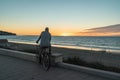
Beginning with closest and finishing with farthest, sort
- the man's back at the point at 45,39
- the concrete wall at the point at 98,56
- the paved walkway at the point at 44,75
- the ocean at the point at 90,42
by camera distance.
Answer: the paved walkway at the point at 44,75
the man's back at the point at 45,39
the concrete wall at the point at 98,56
the ocean at the point at 90,42

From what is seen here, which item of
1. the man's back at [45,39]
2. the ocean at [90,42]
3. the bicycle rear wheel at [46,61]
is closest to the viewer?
the bicycle rear wheel at [46,61]

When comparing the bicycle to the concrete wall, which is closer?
the bicycle

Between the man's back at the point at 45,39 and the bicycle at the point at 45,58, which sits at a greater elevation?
the man's back at the point at 45,39

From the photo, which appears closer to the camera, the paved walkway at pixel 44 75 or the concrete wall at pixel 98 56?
the paved walkway at pixel 44 75

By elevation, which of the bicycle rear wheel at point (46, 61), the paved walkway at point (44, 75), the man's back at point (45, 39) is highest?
the man's back at point (45, 39)

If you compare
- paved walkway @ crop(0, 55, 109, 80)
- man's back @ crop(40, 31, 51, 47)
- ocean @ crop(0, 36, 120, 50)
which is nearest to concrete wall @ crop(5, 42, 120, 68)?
paved walkway @ crop(0, 55, 109, 80)

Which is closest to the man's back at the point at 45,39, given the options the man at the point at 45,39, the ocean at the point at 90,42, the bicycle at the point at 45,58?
the man at the point at 45,39

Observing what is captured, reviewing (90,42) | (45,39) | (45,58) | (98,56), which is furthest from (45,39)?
(90,42)

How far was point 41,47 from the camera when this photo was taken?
617cm

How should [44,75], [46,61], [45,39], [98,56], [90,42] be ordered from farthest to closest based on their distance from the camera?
[90,42] < [98,56] < [45,39] < [46,61] < [44,75]

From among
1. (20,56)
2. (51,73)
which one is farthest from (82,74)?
(20,56)

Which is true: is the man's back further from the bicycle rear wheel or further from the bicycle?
the bicycle rear wheel

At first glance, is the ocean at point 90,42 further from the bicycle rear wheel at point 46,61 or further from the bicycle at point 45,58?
the bicycle rear wheel at point 46,61

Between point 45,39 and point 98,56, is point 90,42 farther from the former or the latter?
point 45,39
